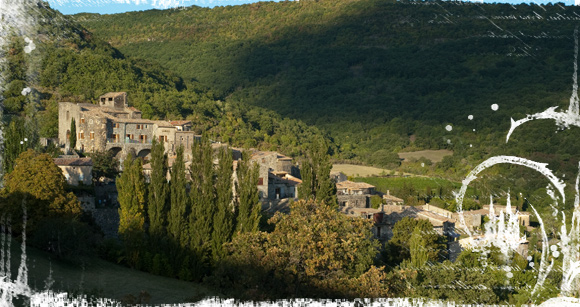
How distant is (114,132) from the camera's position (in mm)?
40844

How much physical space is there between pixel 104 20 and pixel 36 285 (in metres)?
136

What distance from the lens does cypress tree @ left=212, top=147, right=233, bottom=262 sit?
28750 mm

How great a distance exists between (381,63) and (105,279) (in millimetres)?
112153

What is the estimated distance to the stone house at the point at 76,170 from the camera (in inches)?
1291

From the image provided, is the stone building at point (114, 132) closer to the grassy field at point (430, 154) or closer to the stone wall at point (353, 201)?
the stone wall at point (353, 201)

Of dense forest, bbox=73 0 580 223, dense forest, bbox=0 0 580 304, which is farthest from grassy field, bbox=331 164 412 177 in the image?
dense forest, bbox=73 0 580 223

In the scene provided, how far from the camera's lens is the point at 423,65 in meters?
124

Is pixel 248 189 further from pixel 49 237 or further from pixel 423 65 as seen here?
pixel 423 65

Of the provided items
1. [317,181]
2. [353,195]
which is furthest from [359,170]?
[317,181]

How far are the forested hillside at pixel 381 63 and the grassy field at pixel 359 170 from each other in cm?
511

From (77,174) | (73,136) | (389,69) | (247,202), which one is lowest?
(247,202)

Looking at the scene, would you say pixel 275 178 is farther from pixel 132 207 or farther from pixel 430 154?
pixel 430 154

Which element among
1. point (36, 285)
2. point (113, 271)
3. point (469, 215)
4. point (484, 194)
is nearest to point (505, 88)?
point (484, 194)

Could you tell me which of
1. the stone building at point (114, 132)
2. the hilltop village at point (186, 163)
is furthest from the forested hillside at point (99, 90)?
the hilltop village at point (186, 163)
